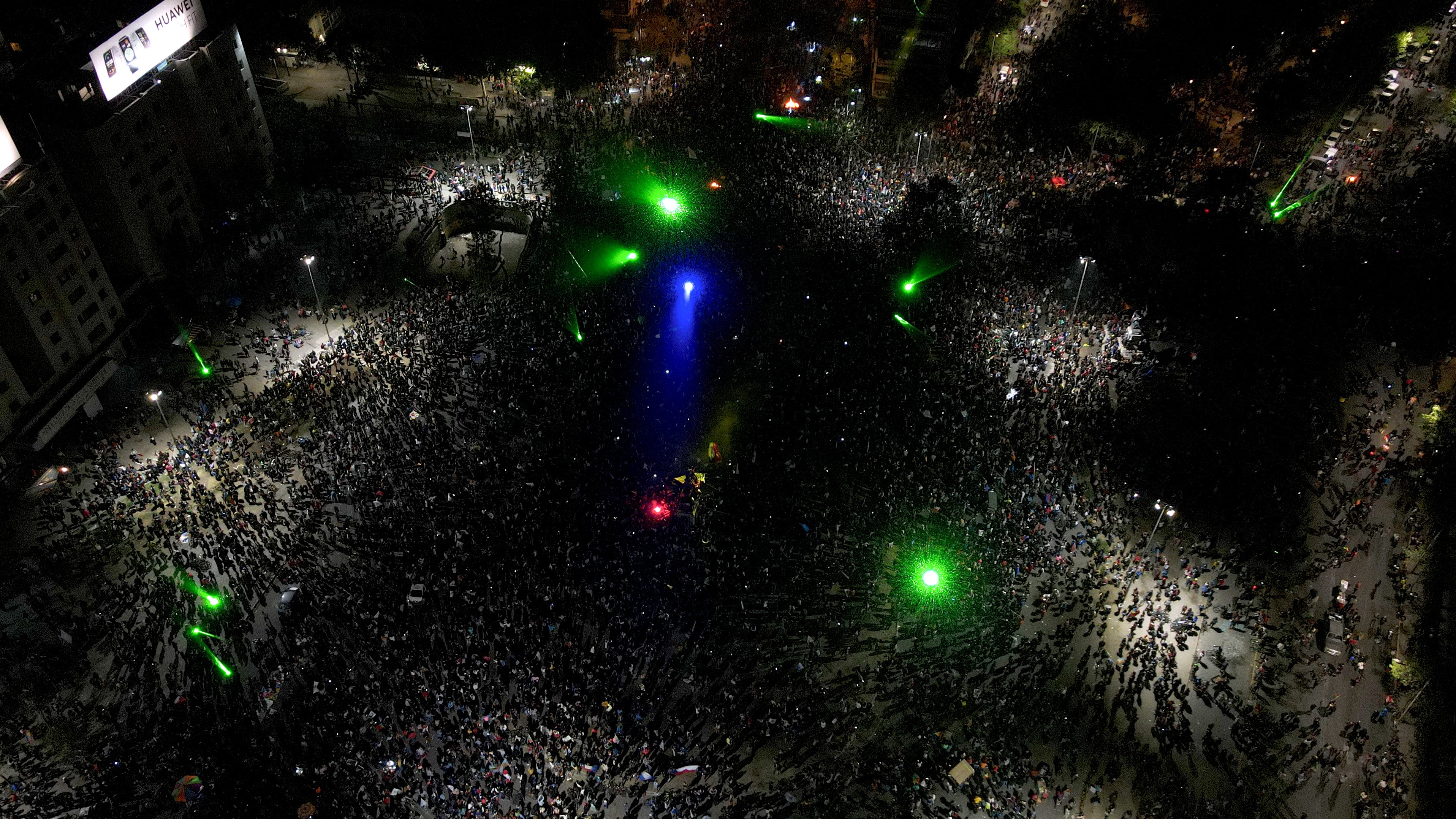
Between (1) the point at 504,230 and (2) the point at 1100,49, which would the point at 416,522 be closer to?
(1) the point at 504,230

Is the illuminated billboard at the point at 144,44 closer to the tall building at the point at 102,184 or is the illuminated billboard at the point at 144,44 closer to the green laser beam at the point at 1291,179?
the tall building at the point at 102,184

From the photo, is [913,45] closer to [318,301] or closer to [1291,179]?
[1291,179]

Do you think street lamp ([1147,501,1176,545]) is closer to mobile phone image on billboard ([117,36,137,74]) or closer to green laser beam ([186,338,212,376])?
green laser beam ([186,338,212,376])

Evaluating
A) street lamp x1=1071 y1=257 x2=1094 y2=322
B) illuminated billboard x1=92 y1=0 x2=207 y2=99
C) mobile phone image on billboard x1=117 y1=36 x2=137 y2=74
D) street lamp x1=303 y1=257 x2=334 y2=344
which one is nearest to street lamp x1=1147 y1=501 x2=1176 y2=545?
street lamp x1=1071 y1=257 x2=1094 y2=322

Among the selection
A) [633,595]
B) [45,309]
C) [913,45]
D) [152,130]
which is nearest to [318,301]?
[45,309]

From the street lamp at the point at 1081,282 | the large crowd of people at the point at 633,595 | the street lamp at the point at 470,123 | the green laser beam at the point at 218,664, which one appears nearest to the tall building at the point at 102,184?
the large crowd of people at the point at 633,595

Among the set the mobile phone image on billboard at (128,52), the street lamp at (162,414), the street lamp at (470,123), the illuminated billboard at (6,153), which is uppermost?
the mobile phone image on billboard at (128,52)

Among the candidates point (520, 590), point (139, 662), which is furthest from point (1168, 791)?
point (139, 662)
